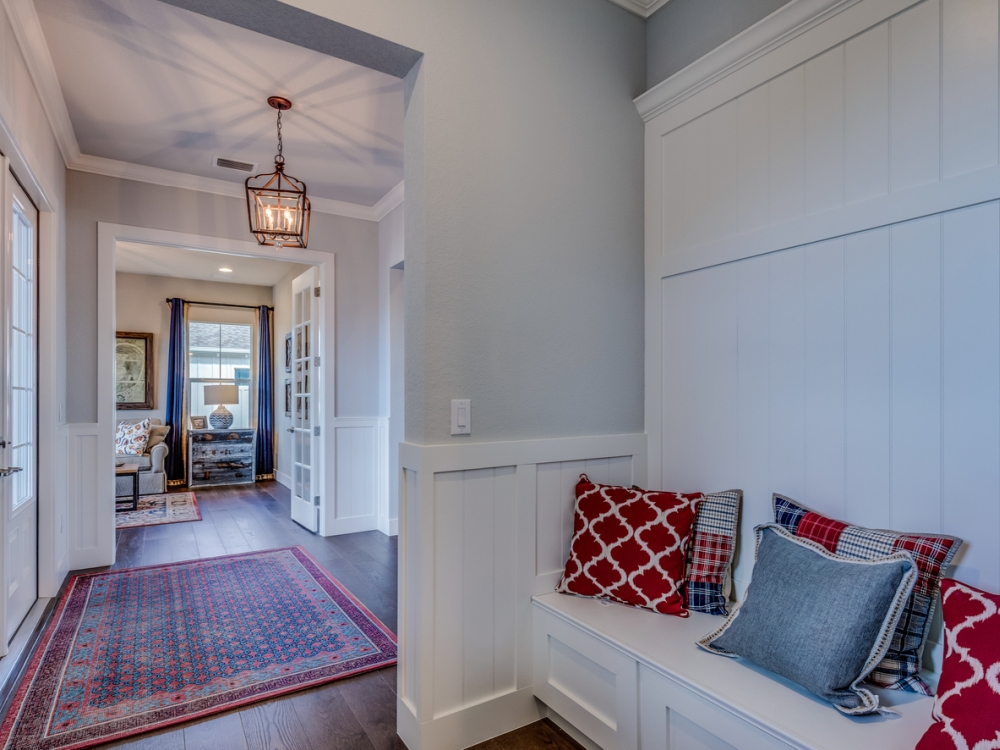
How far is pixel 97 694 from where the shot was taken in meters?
2.10

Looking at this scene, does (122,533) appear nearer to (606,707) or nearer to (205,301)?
(205,301)

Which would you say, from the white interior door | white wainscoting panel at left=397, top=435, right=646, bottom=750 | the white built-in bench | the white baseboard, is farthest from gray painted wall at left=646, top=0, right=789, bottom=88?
the white baseboard

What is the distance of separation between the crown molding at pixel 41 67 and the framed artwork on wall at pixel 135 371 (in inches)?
161

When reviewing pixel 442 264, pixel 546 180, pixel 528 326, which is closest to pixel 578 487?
pixel 528 326

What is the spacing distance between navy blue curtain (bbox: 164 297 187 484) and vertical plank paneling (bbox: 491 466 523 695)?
20.7 ft

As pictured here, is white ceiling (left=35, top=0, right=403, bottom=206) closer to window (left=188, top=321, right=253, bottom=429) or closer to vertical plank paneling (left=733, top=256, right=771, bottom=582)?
vertical plank paneling (left=733, top=256, right=771, bottom=582)

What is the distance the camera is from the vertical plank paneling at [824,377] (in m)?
1.61

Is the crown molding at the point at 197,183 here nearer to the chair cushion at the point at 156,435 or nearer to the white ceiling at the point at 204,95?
the white ceiling at the point at 204,95

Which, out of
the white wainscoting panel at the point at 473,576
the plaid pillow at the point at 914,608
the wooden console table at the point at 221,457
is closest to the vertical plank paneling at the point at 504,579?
the white wainscoting panel at the point at 473,576

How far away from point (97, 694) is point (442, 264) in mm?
2048

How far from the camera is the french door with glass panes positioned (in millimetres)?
2314

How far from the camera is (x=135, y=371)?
690 centimetres

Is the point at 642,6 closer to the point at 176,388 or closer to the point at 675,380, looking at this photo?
the point at 675,380

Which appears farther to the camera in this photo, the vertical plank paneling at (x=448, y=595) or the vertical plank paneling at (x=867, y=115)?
the vertical plank paneling at (x=448, y=595)
